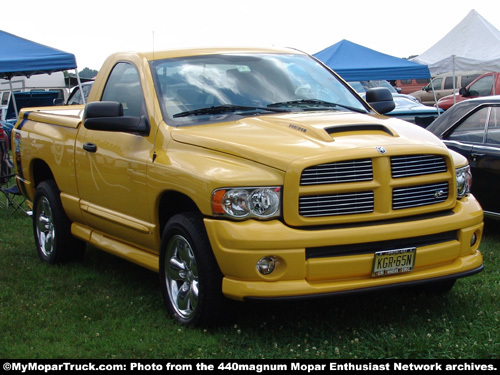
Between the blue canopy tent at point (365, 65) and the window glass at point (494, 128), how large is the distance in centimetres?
900

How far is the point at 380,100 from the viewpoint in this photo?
6.51m

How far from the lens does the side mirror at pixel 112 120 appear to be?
5457mm

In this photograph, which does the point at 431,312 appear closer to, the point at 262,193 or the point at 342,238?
the point at 342,238

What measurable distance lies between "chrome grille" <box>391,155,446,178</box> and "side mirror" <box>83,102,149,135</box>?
5.96 feet

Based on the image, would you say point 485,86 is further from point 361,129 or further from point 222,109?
point 361,129

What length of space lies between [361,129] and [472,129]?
10.4 ft

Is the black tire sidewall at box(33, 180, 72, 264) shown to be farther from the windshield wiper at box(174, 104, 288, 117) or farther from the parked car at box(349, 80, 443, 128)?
the parked car at box(349, 80, 443, 128)

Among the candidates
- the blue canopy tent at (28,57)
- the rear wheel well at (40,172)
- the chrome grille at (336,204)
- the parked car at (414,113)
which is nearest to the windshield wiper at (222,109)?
the chrome grille at (336,204)

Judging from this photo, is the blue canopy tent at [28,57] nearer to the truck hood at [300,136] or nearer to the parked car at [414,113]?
the parked car at [414,113]

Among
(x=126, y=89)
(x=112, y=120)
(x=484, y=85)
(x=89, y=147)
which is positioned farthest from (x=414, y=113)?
(x=112, y=120)

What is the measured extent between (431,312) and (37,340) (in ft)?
8.59

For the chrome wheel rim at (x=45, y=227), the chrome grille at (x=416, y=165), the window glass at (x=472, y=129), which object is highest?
the chrome grille at (x=416, y=165)

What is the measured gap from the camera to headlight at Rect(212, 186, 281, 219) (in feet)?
14.7

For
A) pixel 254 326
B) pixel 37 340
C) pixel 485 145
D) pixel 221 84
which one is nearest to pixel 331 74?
pixel 221 84
